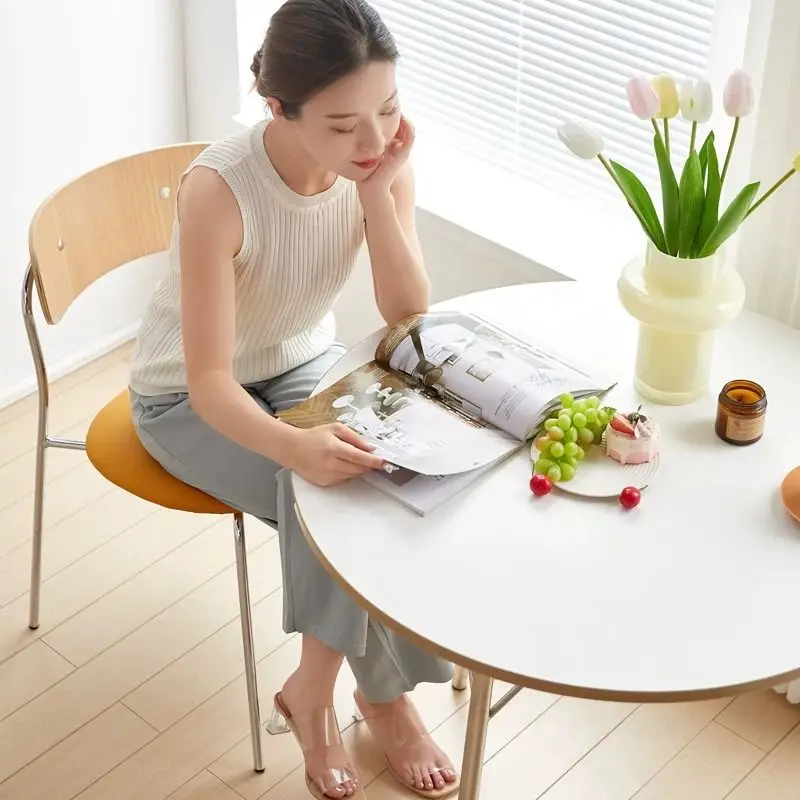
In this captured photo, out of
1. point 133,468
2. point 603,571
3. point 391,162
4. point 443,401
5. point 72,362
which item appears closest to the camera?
point 603,571

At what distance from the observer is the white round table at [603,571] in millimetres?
1165

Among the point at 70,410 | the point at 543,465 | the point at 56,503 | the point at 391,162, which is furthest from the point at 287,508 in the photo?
the point at 70,410

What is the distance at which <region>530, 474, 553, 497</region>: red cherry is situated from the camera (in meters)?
1.37

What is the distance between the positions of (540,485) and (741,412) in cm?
26

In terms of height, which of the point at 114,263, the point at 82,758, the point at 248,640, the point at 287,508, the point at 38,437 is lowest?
the point at 82,758

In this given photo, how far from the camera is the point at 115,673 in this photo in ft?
6.79

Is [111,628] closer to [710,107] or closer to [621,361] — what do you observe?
[621,361]

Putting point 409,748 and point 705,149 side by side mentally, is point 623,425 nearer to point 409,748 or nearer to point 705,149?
point 705,149

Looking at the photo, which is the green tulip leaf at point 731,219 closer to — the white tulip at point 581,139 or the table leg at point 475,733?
the white tulip at point 581,139

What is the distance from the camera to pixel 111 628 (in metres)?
2.15

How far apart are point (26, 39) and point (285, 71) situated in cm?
117

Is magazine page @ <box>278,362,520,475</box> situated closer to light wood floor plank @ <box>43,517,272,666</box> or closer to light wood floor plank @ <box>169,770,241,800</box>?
light wood floor plank @ <box>169,770,241,800</box>

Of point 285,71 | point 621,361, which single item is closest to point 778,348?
point 621,361

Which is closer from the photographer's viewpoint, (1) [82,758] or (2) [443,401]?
(2) [443,401]
